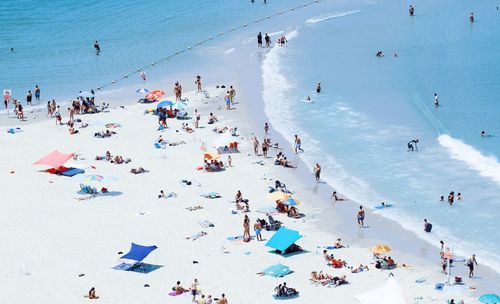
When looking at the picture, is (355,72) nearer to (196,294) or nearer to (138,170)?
(138,170)

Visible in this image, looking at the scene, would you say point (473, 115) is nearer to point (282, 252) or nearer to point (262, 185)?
point (262, 185)

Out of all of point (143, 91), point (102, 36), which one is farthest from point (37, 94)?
point (102, 36)

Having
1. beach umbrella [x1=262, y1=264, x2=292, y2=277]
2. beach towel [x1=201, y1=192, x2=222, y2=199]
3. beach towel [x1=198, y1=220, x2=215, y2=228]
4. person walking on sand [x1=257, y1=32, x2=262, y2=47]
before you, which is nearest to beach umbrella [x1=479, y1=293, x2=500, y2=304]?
beach umbrella [x1=262, y1=264, x2=292, y2=277]

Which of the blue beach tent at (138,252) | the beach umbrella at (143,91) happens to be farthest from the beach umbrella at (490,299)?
the beach umbrella at (143,91)

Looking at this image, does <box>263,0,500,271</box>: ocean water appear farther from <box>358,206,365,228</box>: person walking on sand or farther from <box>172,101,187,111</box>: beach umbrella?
<box>172,101,187,111</box>: beach umbrella

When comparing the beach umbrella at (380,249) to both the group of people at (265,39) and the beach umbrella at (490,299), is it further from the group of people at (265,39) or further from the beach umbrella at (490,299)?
the group of people at (265,39)

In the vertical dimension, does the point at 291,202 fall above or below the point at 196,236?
above
